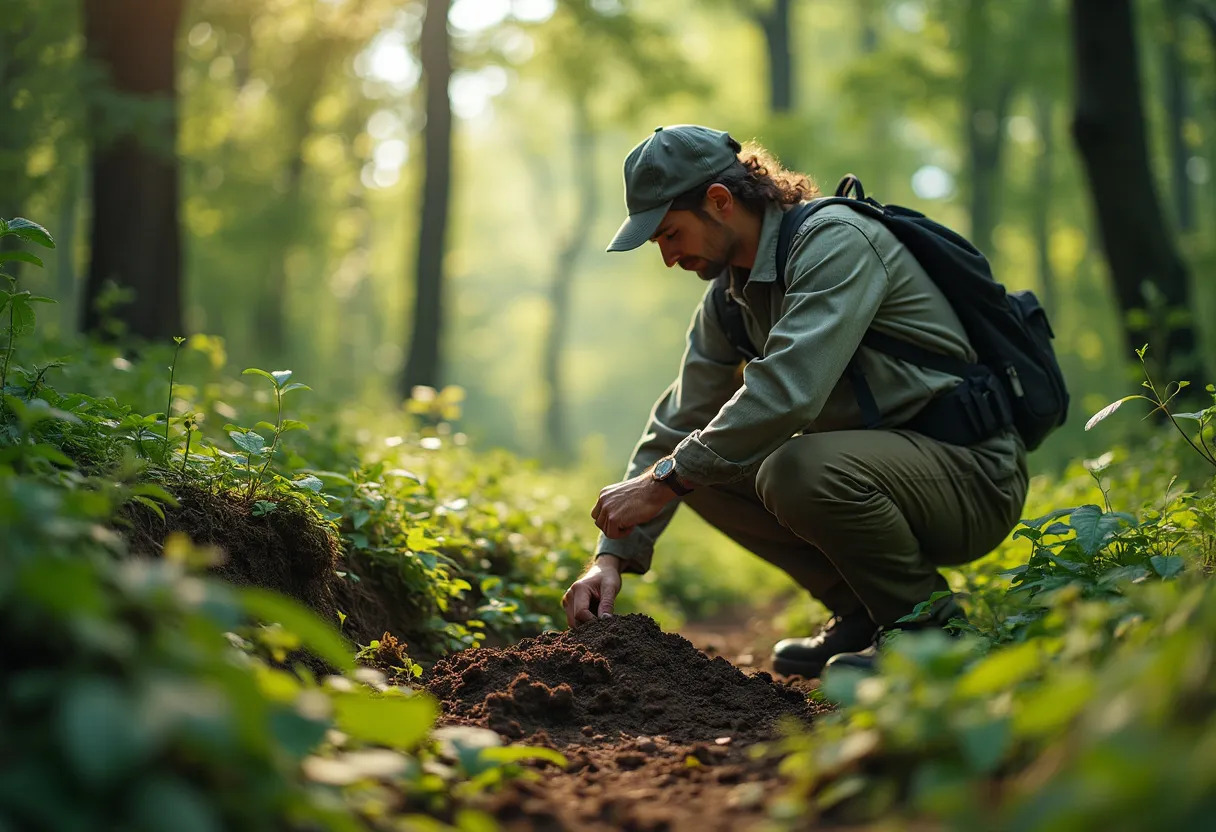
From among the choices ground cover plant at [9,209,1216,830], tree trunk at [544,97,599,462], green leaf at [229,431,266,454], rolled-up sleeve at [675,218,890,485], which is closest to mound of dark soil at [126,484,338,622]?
ground cover plant at [9,209,1216,830]

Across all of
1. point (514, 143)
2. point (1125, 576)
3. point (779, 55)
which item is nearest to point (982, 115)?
point (779, 55)

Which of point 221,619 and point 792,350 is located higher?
point 792,350

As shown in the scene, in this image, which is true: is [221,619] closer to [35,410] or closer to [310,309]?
[35,410]

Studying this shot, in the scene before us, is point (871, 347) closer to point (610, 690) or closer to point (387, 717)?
point (610, 690)

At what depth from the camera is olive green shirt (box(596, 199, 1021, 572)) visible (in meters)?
3.27

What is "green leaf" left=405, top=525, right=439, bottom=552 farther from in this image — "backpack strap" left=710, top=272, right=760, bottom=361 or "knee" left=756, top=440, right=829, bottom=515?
"backpack strap" left=710, top=272, right=760, bottom=361

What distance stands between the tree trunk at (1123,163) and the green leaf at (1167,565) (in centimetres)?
518

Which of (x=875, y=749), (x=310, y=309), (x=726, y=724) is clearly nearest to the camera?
(x=875, y=749)

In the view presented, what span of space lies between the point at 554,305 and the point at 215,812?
1178 inches

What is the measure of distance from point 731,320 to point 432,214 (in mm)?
10677

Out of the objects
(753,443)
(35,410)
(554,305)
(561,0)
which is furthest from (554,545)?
(554,305)

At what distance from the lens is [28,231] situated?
116 inches

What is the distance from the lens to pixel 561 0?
1531 cm

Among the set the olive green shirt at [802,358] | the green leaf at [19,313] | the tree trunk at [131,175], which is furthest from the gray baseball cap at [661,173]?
the tree trunk at [131,175]
